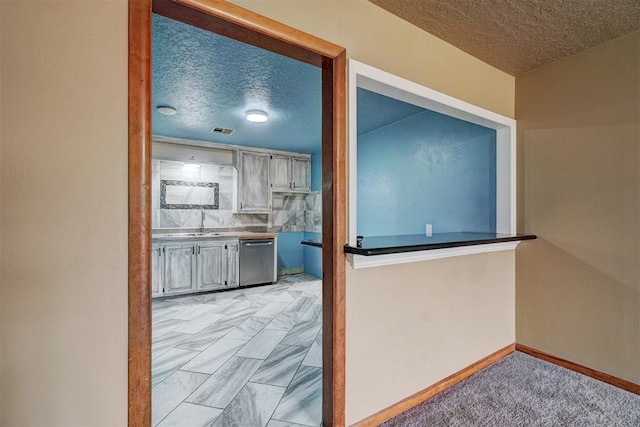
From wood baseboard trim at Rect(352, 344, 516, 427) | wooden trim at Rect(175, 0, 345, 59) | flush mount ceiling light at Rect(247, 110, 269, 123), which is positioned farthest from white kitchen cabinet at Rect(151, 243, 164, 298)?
wooden trim at Rect(175, 0, 345, 59)

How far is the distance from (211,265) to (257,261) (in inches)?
29.4

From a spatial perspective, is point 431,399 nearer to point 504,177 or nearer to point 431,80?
point 504,177

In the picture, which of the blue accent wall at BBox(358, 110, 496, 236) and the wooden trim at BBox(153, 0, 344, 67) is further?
the blue accent wall at BBox(358, 110, 496, 236)

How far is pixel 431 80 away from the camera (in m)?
1.95

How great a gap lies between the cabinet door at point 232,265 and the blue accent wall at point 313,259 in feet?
5.08

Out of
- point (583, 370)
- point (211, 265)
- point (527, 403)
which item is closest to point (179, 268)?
point (211, 265)

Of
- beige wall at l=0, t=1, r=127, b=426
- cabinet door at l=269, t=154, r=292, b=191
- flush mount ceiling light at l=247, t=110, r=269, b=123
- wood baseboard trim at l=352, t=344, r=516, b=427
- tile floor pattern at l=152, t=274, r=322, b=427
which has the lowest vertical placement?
tile floor pattern at l=152, t=274, r=322, b=427

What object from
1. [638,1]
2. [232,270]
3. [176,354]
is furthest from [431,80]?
[232,270]

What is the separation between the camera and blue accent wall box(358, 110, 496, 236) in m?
2.82

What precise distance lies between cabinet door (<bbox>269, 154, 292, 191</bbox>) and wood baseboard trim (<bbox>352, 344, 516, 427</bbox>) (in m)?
4.19

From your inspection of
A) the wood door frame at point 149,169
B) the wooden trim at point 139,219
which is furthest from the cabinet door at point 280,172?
the wooden trim at point 139,219

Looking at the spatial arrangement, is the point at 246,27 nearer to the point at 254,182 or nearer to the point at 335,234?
the point at 335,234

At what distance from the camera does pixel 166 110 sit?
3328 millimetres

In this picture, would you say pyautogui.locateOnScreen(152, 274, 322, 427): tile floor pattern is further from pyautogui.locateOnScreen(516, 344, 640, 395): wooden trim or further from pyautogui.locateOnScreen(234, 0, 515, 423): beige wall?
pyautogui.locateOnScreen(516, 344, 640, 395): wooden trim
